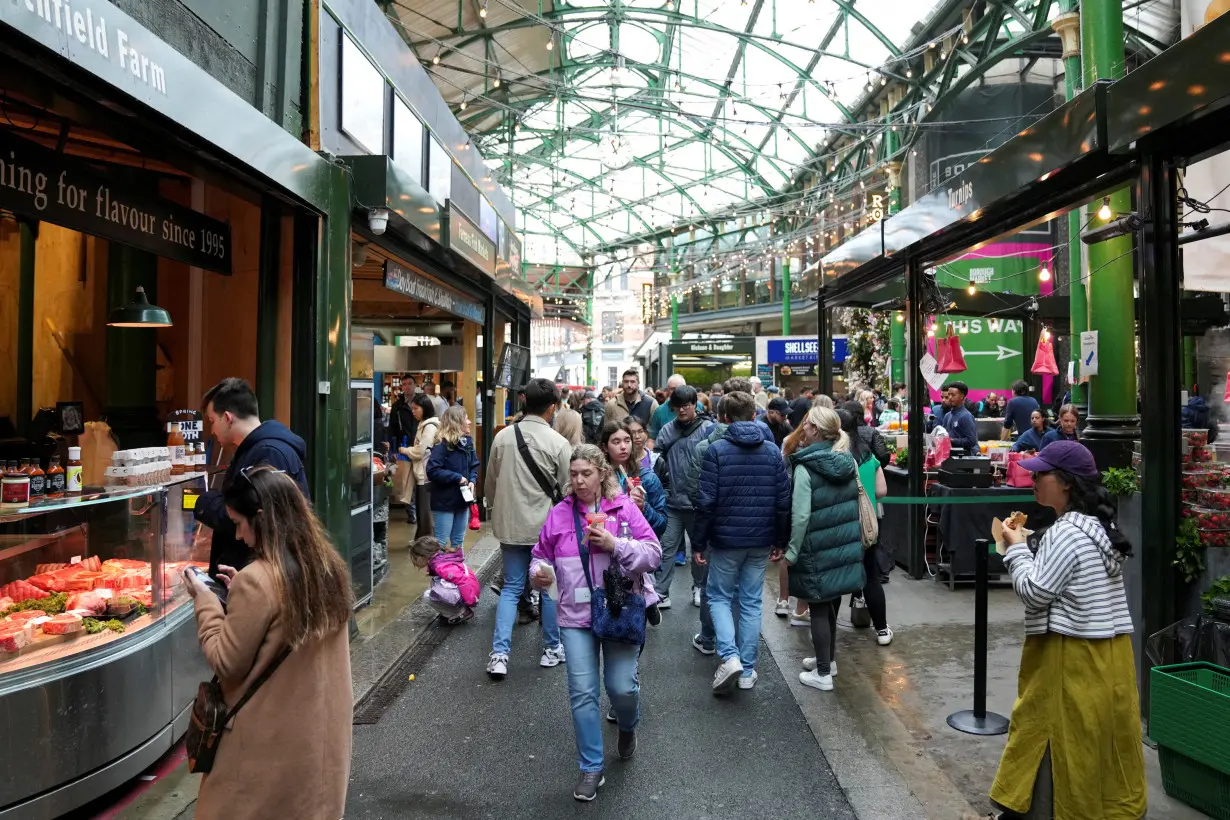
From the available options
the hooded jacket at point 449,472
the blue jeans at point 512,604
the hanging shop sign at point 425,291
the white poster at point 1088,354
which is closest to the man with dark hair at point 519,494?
the blue jeans at point 512,604

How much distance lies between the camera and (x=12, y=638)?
12.4 ft

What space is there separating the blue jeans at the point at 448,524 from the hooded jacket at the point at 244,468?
12.0ft

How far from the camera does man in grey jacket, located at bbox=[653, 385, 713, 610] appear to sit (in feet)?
24.9

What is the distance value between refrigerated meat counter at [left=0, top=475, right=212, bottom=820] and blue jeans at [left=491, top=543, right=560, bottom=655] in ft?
6.15

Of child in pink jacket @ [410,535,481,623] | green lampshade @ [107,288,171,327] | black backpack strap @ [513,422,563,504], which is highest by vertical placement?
green lampshade @ [107,288,171,327]

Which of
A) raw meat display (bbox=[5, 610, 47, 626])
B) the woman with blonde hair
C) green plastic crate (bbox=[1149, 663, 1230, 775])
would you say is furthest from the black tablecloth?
raw meat display (bbox=[5, 610, 47, 626])

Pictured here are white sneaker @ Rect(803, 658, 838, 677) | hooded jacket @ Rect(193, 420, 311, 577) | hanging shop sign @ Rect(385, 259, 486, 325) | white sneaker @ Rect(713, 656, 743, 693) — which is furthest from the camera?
hanging shop sign @ Rect(385, 259, 486, 325)

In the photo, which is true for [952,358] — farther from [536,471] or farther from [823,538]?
[536,471]

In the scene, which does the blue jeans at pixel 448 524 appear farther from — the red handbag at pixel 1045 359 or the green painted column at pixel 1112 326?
the red handbag at pixel 1045 359

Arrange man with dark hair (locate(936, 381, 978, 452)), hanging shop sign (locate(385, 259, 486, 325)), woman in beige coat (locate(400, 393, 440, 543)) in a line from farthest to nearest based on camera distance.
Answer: man with dark hair (locate(936, 381, 978, 452)), woman in beige coat (locate(400, 393, 440, 543)), hanging shop sign (locate(385, 259, 486, 325))

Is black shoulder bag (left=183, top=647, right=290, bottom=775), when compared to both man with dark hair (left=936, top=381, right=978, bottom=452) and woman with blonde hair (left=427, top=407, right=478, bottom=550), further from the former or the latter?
man with dark hair (left=936, top=381, right=978, bottom=452)

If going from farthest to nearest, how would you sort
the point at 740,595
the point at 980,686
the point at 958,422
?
the point at 958,422 → the point at 740,595 → the point at 980,686

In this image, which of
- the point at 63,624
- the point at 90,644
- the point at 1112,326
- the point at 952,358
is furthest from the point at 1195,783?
the point at 952,358

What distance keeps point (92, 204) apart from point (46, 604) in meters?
2.16
